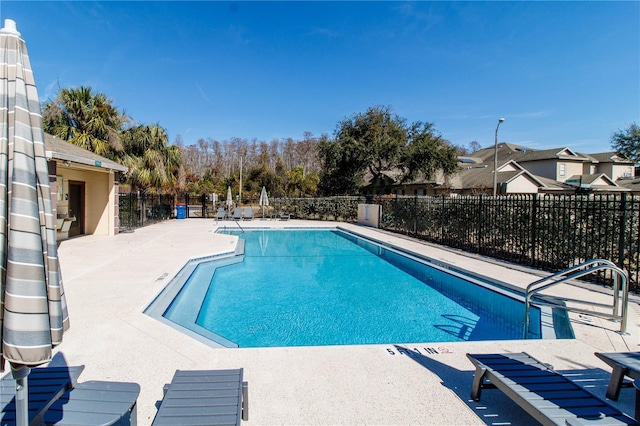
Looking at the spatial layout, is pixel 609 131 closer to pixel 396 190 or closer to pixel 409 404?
pixel 396 190

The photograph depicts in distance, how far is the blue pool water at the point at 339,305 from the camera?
208 inches

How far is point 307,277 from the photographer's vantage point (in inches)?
349

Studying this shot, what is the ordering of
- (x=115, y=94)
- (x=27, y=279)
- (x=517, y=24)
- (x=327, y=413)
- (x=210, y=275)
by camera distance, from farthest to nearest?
(x=115, y=94) → (x=517, y=24) → (x=210, y=275) → (x=327, y=413) → (x=27, y=279)

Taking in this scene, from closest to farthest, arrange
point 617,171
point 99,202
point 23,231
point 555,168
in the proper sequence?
point 23,231 < point 99,202 < point 555,168 < point 617,171

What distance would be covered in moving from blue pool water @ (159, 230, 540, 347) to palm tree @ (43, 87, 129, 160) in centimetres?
980

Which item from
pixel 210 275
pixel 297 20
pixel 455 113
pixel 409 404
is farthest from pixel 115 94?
pixel 455 113

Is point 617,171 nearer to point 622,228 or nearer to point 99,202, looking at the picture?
point 622,228

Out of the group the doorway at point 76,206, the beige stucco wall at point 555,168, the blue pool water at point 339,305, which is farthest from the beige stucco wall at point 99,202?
the beige stucco wall at point 555,168

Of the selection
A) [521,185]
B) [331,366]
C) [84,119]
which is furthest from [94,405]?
[521,185]

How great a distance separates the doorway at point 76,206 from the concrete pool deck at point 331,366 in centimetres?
902

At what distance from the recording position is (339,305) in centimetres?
670

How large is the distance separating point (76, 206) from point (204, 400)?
13942mm

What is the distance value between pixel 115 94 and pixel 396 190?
74.1 feet

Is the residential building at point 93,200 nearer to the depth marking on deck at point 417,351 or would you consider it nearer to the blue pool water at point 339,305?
the blue pool water at point 339,305
